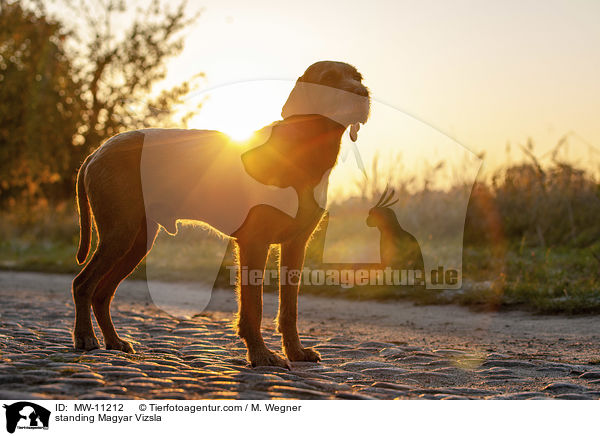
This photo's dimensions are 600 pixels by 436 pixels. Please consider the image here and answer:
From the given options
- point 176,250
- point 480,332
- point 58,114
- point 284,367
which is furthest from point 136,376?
point 58,114

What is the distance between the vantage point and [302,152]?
4.60 metres

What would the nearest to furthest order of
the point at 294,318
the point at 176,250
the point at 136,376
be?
1. the point at 136,376
2. the point at 294,318
3. the point at 176,250

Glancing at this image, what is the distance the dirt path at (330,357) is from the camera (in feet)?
11.6

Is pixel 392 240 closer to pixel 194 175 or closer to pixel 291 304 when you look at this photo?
pixel 291 304

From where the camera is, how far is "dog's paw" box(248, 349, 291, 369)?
14.3 feet

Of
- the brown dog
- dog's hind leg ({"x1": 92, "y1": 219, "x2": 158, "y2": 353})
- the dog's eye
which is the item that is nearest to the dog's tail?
the brown dog

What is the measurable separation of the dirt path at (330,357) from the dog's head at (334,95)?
6.29 ft

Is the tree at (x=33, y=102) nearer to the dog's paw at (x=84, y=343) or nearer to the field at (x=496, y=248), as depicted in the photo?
the field at (x=496, y=248)
